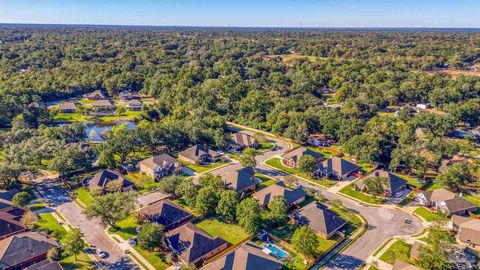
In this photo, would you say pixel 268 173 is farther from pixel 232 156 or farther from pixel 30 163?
pixel 30 163

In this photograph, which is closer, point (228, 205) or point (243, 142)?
point (228, 205)

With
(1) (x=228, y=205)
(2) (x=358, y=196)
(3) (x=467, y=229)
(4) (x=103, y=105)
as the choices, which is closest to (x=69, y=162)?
(1) (x=228, y=205)

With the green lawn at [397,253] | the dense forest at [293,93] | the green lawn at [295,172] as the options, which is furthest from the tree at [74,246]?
the green lawn at [295,172]

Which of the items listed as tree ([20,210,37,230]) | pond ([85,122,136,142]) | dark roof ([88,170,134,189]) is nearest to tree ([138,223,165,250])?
tree ([20,210,37,230])

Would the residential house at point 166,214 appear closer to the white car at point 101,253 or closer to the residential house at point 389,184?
the white car at point 101,253

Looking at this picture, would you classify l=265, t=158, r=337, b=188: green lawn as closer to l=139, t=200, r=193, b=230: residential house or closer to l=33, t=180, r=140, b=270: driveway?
l=139, t=200, r=193, b=230: residential house

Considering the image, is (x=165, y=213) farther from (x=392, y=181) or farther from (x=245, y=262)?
(x=392, y=181)
